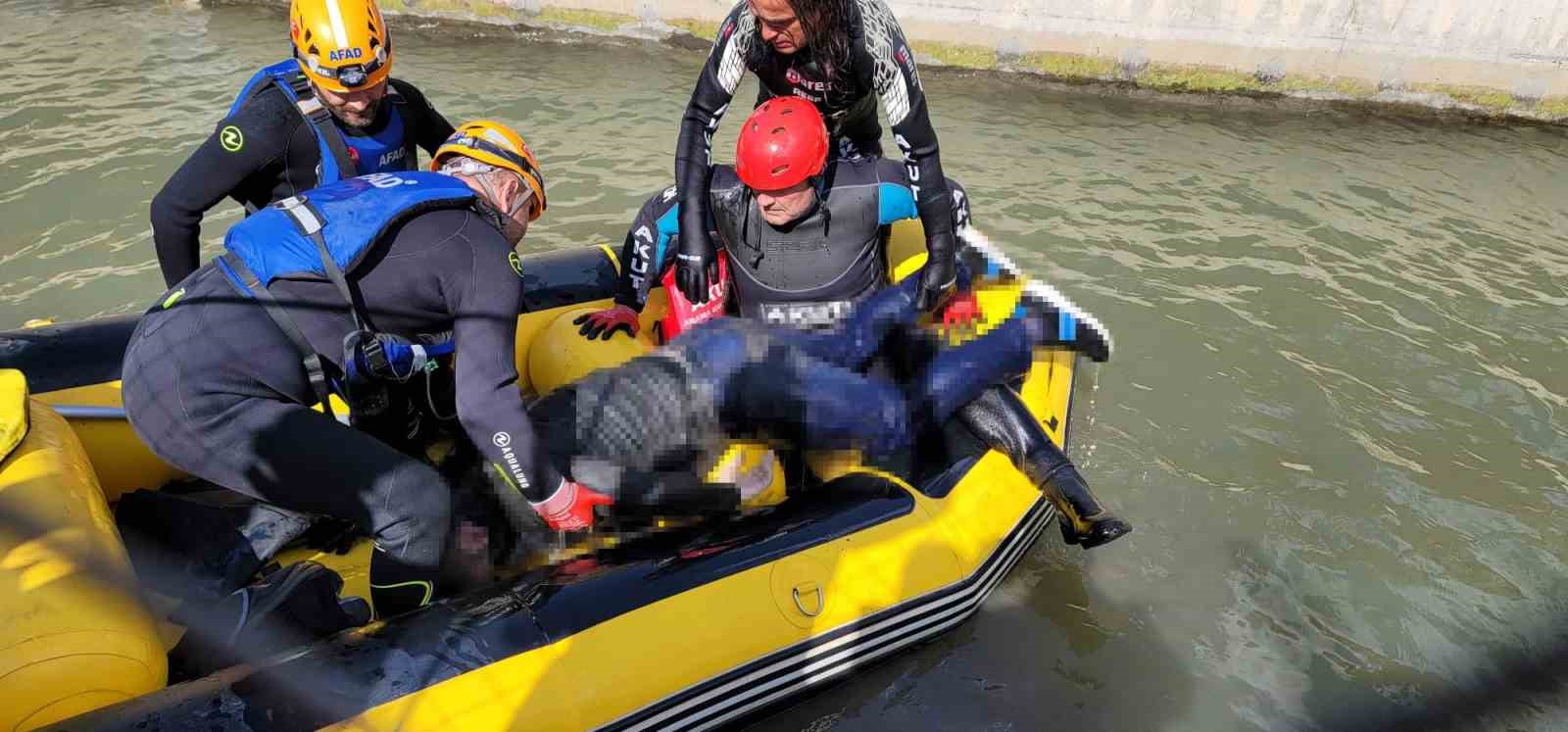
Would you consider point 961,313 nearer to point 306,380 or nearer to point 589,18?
point 306,380

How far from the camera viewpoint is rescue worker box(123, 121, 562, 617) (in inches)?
83.0

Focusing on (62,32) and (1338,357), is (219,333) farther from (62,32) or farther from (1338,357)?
(62,32)

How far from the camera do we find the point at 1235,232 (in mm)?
5863

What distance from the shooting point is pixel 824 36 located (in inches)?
127

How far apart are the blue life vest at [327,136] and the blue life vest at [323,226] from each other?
2.68 feet

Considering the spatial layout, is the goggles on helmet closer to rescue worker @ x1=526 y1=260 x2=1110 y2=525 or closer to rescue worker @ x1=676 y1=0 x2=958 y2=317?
rescue worker @ x1=676 y1=0 x2=958 y2=317

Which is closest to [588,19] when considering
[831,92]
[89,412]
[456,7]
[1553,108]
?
[456,7]

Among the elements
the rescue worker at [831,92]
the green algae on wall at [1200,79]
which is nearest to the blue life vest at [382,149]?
the rescue worker at [831,92]

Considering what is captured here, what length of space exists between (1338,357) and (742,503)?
3262 mm

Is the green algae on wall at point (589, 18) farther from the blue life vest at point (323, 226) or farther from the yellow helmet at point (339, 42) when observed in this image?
the blue life vest at point (323, 226)

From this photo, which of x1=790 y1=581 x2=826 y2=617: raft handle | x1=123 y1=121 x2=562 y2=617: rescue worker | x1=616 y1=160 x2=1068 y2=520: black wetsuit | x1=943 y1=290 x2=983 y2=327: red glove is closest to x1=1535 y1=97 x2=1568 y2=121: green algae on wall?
x1=943 y1=290 x2=983 y2=327: red glove

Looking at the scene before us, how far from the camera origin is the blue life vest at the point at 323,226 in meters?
2.09

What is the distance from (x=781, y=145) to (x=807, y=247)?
46 centimetres

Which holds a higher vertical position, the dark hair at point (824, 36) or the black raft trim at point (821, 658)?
the dark hair at point (824, 36)
